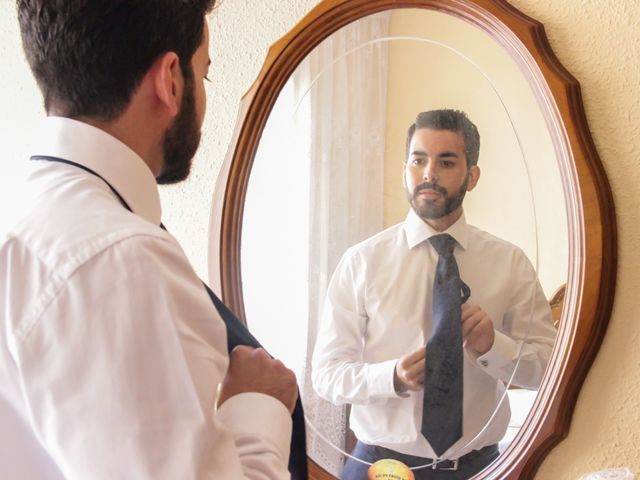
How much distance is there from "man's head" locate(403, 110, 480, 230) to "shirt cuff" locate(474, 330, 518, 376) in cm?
16

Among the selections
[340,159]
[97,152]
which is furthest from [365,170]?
[97,152]

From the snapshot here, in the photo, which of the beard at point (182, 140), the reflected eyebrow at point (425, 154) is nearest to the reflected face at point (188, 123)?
the beard at point (182, 140)

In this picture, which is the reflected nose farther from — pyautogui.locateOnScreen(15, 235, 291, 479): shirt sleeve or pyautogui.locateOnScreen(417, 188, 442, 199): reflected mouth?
pyautogui.locateOnScreen(15, 235, 291, 479): shirt sleeve

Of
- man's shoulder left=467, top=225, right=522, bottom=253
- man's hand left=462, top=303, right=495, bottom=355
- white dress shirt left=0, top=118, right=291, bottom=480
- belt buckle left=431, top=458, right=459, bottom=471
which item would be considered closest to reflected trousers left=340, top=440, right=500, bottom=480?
belt buckle left=431, top=458, right=459, bottom=471

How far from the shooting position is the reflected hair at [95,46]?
2.25ft

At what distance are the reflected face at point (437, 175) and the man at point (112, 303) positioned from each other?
0.39 meters

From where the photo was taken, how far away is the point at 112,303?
0.56 m

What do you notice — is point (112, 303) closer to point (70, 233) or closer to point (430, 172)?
point (70, 233)

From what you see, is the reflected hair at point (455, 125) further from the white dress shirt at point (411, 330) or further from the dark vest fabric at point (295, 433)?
the dark vest fabric at point (295, 433)

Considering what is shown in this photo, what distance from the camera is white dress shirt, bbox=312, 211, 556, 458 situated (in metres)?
0.98

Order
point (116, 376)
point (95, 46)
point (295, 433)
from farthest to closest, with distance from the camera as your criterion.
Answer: point (295, 433), point (95, 46), point (116, 376)

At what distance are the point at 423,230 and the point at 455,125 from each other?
0.47 ft

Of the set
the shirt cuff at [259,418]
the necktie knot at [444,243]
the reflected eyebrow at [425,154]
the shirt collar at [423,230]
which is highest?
the reflected eyebrow at [425,154]

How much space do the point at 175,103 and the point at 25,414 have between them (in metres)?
0.30
